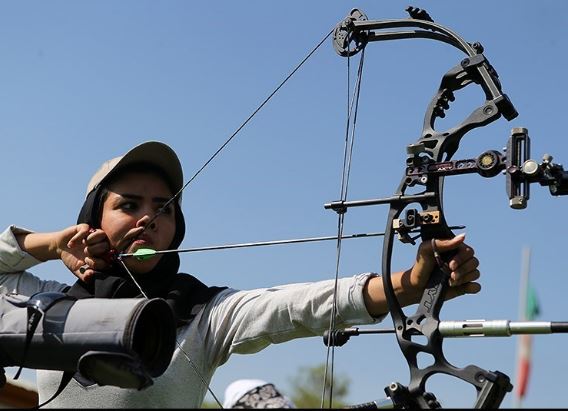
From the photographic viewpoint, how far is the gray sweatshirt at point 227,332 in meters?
3.02

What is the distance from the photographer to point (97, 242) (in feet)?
11.4

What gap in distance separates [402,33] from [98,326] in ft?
4.58

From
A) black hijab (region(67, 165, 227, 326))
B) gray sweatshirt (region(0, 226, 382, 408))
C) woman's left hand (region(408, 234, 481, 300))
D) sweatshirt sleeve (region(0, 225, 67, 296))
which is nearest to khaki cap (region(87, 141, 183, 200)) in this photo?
black hijab (region(67, 165, 227, 326))

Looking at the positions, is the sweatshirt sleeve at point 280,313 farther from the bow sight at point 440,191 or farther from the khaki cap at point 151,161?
the khaki cap at point 151,161

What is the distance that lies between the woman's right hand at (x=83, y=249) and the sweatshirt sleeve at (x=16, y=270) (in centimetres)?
16

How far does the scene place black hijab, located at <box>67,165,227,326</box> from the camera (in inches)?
133

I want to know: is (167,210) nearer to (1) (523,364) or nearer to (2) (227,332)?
(2) (227,332)

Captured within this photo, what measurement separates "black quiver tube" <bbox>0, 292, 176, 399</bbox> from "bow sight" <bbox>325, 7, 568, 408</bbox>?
49 cm

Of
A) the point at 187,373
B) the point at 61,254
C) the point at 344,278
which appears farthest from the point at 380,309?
the point at 61,254

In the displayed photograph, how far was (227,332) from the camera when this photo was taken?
129 inches

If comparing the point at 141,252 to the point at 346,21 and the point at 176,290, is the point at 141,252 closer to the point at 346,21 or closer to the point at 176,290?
the point at 176,290

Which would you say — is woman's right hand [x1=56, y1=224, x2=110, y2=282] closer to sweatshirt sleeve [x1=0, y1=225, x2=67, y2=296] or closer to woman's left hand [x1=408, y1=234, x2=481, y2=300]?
sweatshirt sleeve [x1=0, y1=225, x2=67, y2=296]

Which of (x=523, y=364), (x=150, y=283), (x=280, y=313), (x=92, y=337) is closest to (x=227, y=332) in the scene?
(x=280, y=313)

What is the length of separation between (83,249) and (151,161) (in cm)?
39
